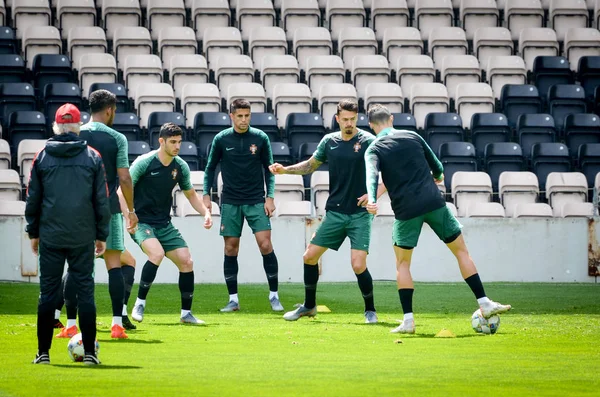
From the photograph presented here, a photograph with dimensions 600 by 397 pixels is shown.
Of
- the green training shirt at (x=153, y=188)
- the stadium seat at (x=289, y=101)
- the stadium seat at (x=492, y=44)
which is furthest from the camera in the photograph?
the stadium seat at (x=492, y=44)

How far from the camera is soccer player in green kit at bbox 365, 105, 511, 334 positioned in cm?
1046

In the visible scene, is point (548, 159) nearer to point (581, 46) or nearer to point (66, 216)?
point (581, 46)

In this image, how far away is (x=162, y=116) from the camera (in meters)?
20.4

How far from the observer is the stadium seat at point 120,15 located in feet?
79.4

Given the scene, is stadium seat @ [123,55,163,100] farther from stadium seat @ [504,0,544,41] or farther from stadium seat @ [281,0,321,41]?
stadium seat @ [504,0,544,41]

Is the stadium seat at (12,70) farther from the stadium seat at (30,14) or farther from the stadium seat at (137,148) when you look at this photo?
the stadium seat at (137,148)

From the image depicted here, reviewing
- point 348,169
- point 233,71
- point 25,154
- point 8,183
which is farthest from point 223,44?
point 348,169

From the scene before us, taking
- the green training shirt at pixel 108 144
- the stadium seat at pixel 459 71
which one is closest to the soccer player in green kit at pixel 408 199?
the green training shirt at pixel 108 144

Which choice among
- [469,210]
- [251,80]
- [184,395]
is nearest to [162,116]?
[251,80]

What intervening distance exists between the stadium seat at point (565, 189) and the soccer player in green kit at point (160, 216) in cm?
985

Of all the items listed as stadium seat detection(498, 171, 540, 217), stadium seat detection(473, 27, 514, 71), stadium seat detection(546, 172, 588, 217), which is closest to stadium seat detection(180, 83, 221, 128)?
stadium seat detection(498, 171, 540, 217)

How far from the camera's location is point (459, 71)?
913 inches

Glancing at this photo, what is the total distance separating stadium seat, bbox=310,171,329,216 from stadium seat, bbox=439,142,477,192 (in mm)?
2321

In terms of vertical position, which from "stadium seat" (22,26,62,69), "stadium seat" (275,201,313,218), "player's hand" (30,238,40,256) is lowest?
"stadium seat" (275,201,313,218)
